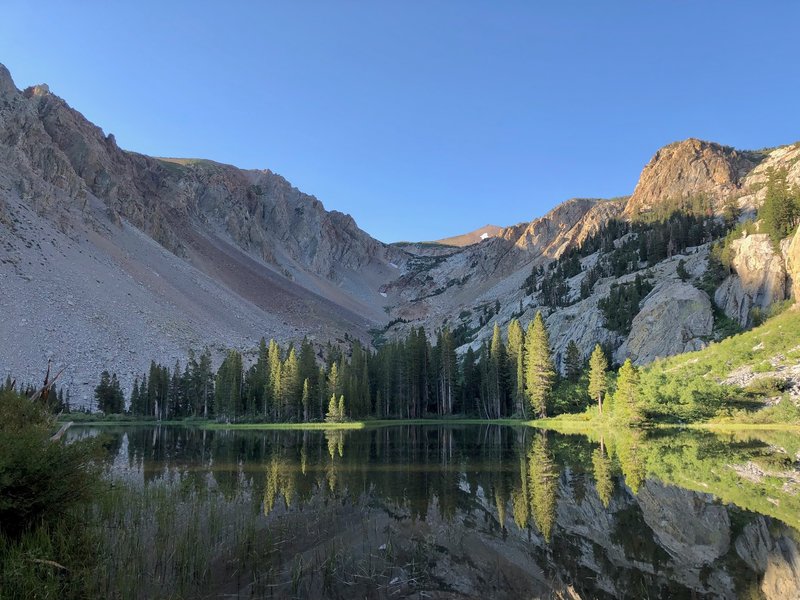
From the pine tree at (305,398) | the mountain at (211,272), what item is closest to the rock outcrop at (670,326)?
the mountain at (211,272)

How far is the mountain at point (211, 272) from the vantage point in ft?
255

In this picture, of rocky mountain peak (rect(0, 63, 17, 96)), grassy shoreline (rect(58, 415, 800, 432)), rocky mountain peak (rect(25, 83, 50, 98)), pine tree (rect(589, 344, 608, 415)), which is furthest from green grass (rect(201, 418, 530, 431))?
rocky mountain peak (rect(25, 83, 50, 98))

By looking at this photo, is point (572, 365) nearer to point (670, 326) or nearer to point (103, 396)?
point (670, 326)

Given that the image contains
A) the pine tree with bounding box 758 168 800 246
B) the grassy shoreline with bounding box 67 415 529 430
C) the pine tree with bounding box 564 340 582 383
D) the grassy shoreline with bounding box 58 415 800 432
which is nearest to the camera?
the grassy shoreline with bounding box 58 415 800 432

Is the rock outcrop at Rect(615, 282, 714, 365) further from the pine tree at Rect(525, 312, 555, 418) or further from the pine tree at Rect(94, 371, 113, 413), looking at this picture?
the pine tree at Rect(94, 371, 113, 413)

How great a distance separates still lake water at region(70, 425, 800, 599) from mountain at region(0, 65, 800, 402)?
190 feet

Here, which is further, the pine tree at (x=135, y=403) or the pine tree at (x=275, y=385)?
the pine tree at (x=135, y=403)

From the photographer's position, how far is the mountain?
77875 millimetres

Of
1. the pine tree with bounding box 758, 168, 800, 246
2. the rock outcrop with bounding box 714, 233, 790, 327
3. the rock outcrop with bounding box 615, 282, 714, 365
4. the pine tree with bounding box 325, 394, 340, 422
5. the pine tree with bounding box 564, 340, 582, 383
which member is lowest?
the pine tree with bounding box 325, 394, 340, 422

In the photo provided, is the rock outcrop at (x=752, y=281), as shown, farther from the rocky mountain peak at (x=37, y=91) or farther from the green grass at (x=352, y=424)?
the rocky mountain peak at (x=37, y=91)

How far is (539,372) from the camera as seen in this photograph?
217 feet

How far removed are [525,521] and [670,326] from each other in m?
70.3

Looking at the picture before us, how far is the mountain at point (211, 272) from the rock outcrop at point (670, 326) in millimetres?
244

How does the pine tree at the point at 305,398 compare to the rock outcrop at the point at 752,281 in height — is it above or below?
below
